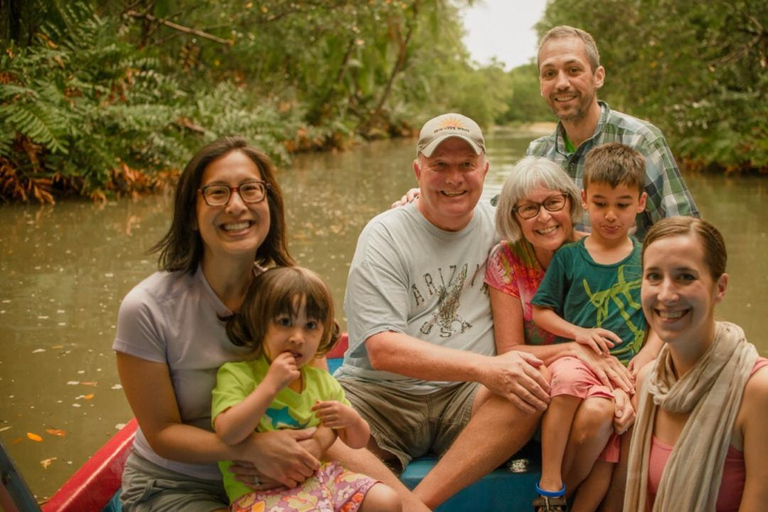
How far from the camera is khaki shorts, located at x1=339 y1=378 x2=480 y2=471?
8.95ft

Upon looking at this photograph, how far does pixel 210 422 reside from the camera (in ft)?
7.18

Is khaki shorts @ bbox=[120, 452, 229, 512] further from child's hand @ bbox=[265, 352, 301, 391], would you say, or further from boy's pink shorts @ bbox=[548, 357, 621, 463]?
boy's pink shorts @ bbox=[548, 357, 621, 463]

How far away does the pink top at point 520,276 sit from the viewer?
2.78m

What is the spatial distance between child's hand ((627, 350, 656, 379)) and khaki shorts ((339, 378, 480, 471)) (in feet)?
1.73

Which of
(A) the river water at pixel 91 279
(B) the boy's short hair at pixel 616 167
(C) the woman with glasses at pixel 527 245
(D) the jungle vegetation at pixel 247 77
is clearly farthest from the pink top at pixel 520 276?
(D) the jungle vegetation at pixel 247 77

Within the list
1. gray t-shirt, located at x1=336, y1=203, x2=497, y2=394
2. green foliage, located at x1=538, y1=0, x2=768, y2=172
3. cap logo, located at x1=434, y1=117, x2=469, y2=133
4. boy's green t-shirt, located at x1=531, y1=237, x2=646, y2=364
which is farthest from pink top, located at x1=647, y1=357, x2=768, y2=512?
green foliage, located at x1=538, y1=0, x2=768, y2=172

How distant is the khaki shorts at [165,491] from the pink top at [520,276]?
119 centimetres

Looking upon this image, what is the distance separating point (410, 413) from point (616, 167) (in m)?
1.10

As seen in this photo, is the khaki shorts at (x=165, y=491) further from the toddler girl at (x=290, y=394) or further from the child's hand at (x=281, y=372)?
the child's hand at (x=281, y=372)

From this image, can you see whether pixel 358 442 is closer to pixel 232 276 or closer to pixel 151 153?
pixel 232 276

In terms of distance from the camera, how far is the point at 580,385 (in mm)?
2393

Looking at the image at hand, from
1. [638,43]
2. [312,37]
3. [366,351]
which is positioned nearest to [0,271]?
[366,351]

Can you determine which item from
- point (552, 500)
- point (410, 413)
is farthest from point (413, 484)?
point (552, 500)

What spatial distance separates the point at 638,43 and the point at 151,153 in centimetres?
1040
